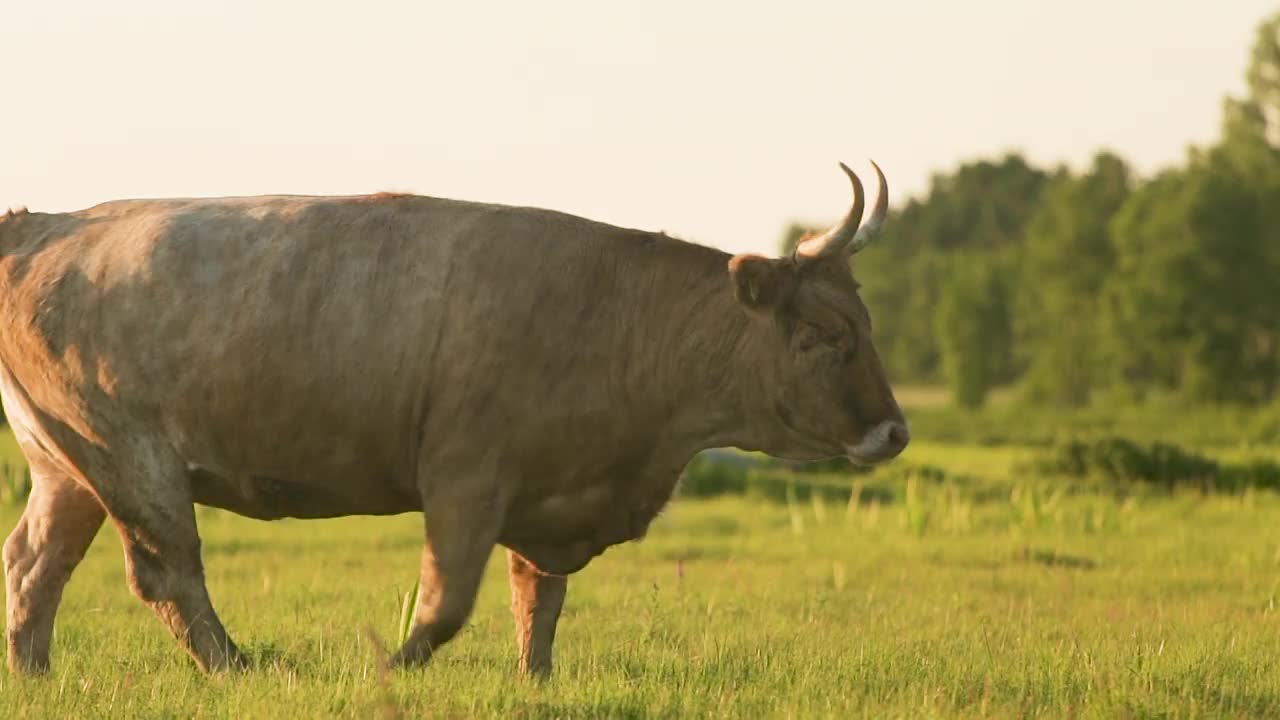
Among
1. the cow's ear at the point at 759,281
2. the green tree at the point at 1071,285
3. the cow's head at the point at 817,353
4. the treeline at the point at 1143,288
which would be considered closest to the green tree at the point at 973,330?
the treeline at the point at 1143,288

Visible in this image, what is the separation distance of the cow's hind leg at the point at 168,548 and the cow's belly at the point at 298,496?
0.47 ft

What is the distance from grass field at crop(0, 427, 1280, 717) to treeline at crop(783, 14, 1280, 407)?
46718 millimetres

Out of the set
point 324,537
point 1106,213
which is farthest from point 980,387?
point 324,537

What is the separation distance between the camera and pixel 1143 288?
66.8 meters

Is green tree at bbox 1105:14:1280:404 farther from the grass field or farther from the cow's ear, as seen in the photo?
the cow's ear

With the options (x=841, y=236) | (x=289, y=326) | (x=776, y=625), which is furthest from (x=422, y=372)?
(x=776, y=625)

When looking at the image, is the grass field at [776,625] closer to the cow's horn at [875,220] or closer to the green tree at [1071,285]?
the cow's horn at [875,220]

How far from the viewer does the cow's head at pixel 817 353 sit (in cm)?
774

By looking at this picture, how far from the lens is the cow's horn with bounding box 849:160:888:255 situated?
776cm

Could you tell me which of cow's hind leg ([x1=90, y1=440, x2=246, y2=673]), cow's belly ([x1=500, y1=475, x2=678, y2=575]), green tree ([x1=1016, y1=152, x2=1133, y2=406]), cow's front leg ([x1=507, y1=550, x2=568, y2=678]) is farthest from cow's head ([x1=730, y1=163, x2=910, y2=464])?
green tree ([x1=1016, y1=152, x2=1133, y2=406])

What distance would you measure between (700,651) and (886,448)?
1622 millimetres

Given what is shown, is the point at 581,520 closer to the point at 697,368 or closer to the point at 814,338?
the point at 697,368

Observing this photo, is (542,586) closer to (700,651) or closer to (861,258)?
(700,651)

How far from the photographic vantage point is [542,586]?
8.28 m
